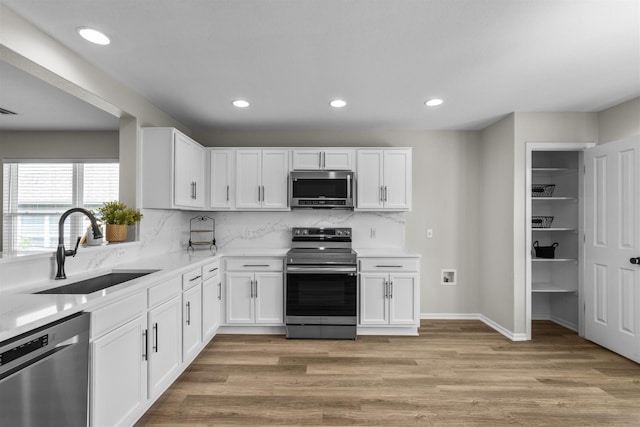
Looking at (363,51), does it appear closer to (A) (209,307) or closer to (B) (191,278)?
(B) (191,278)

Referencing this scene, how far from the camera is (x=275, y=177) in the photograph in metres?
4.06

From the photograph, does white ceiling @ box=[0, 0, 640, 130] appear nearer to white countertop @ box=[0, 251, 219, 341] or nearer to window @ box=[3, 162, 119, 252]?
window @ box=[3, 162, 119, 252]

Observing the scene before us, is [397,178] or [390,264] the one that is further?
[397,178]

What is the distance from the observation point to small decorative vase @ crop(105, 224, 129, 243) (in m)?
2.73

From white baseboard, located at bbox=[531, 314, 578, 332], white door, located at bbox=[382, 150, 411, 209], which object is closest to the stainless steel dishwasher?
white door, located at bbox=[382, 150, 411, 209]

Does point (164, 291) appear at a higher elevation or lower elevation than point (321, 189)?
lower

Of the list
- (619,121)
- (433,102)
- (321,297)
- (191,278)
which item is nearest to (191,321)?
(191,278)

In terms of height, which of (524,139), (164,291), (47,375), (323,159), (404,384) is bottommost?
(404,384)

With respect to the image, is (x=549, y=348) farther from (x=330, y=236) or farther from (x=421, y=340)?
(x=330, y=236)

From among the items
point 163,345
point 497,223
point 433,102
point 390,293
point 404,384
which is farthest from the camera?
point 497,223

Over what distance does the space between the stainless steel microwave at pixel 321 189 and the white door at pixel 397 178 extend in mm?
441

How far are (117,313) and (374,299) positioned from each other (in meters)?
2.53

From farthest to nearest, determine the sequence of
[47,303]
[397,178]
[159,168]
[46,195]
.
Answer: [46,195]
[397,178]
[159,168]
[47,303]

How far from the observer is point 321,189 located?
13.1 ft
